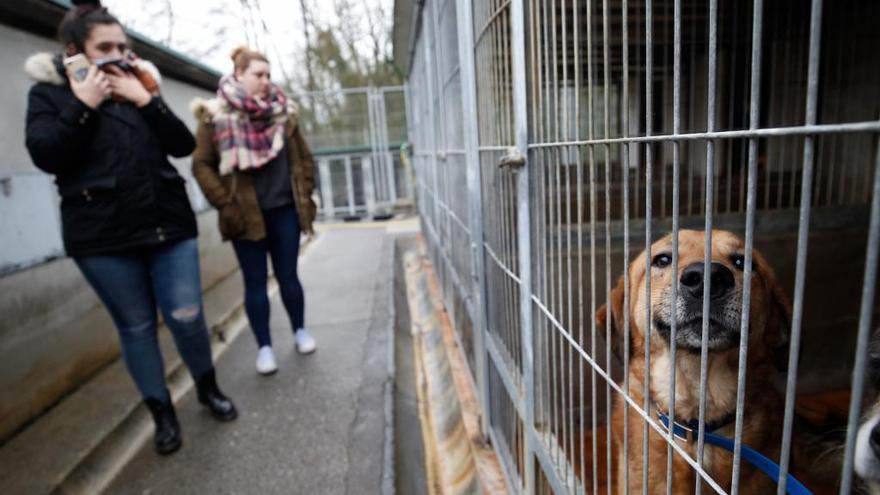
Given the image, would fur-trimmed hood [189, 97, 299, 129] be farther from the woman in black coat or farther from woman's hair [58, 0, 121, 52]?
woman's hair [58, 0, 121, 52]

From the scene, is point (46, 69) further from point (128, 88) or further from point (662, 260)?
point (662, 260)

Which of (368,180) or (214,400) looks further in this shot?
(368,180)

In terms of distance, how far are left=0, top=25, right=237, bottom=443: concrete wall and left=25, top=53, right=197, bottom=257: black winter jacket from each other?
1080mm

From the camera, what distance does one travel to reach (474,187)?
225cm

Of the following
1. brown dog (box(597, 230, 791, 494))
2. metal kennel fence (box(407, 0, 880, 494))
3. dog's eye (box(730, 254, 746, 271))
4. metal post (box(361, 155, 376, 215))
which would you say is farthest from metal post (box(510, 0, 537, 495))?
metal post (box(361, 155, 376, 215))

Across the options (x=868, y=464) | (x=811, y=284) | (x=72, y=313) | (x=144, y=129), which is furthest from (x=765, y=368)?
(x=72, y=313)

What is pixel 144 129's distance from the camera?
2.37 meters

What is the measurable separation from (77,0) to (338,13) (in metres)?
15.0

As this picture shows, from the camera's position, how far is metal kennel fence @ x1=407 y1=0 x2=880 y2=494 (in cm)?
66

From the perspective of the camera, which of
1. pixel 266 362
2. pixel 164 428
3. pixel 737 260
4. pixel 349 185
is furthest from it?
pixel 349 185

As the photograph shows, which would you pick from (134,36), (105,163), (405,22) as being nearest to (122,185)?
(105,163)

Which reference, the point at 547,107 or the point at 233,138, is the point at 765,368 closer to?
the point at 547,107

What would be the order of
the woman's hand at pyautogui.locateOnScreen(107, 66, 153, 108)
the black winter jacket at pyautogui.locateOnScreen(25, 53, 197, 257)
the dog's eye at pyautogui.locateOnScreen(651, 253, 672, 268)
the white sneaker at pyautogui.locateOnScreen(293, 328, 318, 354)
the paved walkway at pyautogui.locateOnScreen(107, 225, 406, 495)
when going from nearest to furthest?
the dog's eye at pyautogui.locateOnScreen(651, 253, 672, 268) < the black winter jacket at pyautogui.locateOnScreen(25, 53, 197, 257) < the woman's hand at pyautogui.locateOnScreen(107, 66, 153, 108) < the paved walkway at pyautogui.locateOnScreen(107, 225, 406, 495) < the white sneaker at pyautogui.locateOnScreen(293, 328, 318, 354)

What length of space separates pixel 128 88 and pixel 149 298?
1020mm
